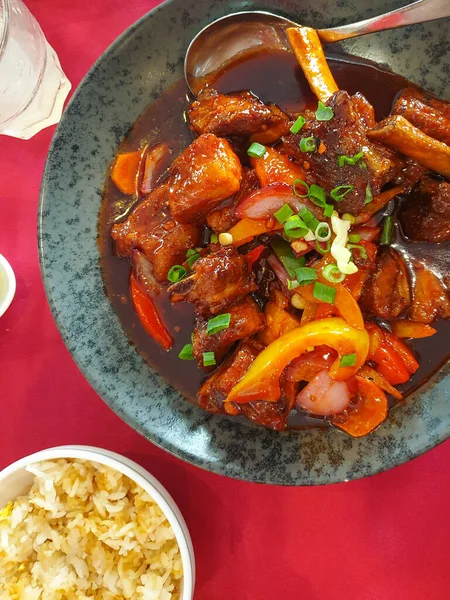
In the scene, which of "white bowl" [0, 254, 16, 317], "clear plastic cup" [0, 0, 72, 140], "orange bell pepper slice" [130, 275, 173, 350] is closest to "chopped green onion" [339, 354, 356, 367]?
"orange bell pepper slice" [130, 275, 173, 350]

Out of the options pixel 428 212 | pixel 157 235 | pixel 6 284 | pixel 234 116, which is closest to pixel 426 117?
pixel 428 212

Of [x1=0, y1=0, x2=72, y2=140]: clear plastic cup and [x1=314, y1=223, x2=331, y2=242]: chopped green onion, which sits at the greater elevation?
[x1=0, y1=0, x2=72, y2=140]: clear plastic cup

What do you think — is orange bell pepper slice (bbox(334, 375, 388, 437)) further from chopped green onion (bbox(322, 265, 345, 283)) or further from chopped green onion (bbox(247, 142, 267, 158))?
chopped green onion (bbox(247, 142, 267, 158))

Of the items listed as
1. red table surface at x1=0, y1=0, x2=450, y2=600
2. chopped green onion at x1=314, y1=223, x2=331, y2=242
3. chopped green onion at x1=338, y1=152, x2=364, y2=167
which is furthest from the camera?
red table surface at x1=0, y1=0, x2=450, y2=600

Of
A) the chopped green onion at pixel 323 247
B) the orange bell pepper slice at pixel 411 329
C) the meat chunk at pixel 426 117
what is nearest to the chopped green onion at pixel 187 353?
the chopped green onion at pixel 323 247

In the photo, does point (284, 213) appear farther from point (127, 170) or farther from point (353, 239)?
point (127, 170)

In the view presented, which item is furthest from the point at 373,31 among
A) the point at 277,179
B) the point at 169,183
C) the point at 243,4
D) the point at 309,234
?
the point at 169,183
